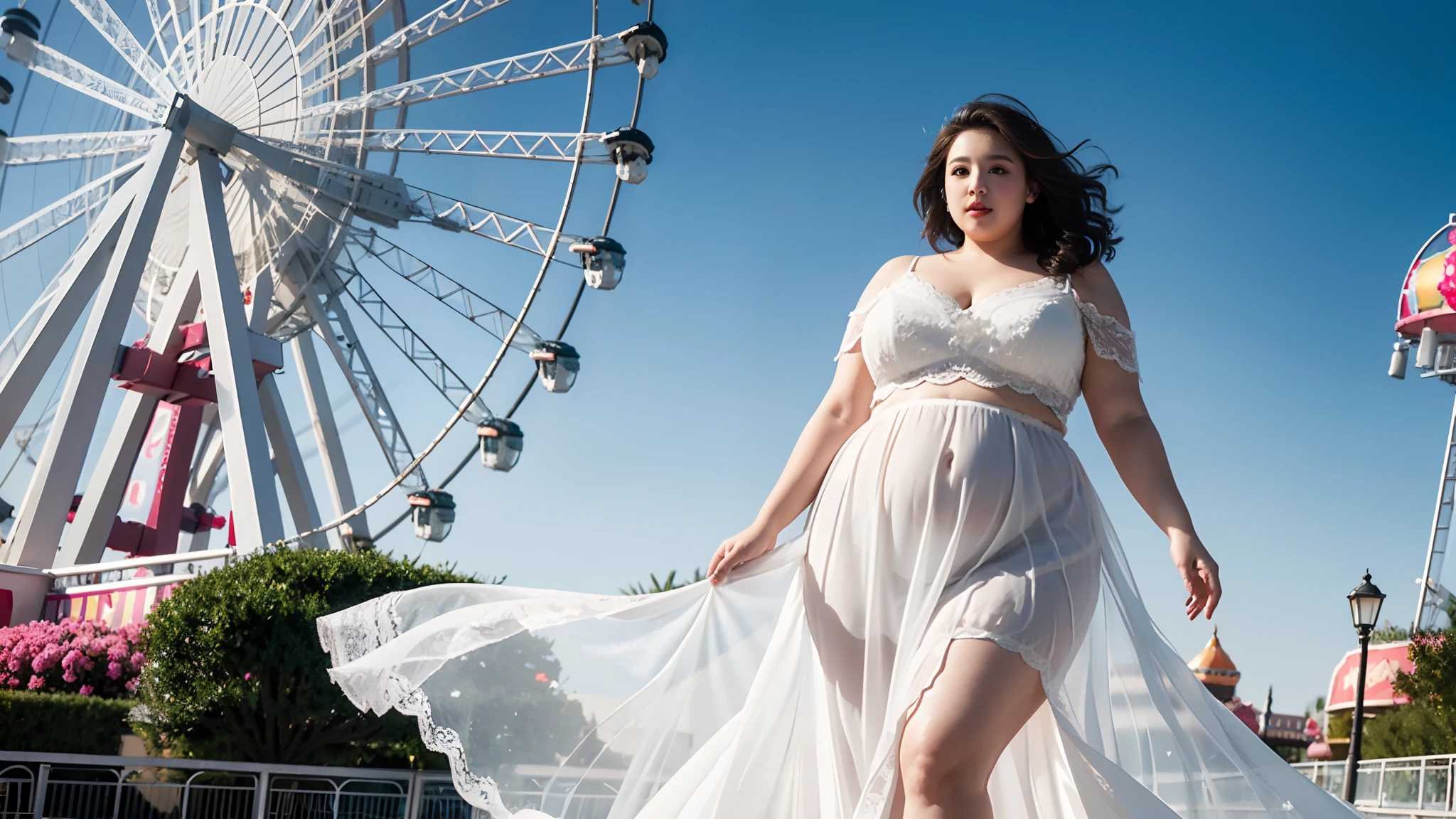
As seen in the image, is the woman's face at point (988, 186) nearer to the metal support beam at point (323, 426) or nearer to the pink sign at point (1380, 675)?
the metal support beam at point (323, 426)

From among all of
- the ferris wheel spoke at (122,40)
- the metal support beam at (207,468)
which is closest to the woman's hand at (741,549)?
the ferris wheel spoke at (122,40)

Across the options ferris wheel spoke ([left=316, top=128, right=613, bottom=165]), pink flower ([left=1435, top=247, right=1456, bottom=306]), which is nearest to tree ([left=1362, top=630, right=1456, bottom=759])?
pink flower ([left=1435, top=247, right=1456, bottom=306])

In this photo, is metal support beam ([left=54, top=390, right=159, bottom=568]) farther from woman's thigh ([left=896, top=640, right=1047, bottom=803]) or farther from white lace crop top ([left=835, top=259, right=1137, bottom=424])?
woman's thigh ([left=896, top=640, right=1047, bottom=803])

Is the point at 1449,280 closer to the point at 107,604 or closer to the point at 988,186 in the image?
the point at 107,604

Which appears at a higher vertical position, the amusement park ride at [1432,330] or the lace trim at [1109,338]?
the amusement park ride at [1432,330]

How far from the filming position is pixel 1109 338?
295 cm

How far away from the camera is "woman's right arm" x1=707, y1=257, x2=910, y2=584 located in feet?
10.4

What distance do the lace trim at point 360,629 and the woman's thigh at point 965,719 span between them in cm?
193

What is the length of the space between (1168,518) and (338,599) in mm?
8870

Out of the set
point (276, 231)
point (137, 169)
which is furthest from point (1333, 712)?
point (137, 169)

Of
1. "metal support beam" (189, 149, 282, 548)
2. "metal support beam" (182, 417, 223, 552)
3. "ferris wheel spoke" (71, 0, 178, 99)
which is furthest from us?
"metal support beam" (182, 417, 223, 552)

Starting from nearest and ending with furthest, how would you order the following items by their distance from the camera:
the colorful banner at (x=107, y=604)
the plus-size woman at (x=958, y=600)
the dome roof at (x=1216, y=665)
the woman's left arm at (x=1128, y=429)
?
the plus-size woman at (x=958, y=600) < the woman's left arm at (x=1128, y=429) < the colorful banner at (x=107, y=604) < the dome roof at (x=1216, y=665)

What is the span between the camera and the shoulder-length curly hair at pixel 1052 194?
3.07 meters

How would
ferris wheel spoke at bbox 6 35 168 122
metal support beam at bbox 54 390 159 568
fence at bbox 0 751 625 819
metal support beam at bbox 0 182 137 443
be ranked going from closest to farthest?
fence at bbox 0 751 625 819, metal support beam at bbox 0 182 137 443, metal support beam at bbox 54 390 159 568, ferris wheel spoke at bbox 6 35 168 122
